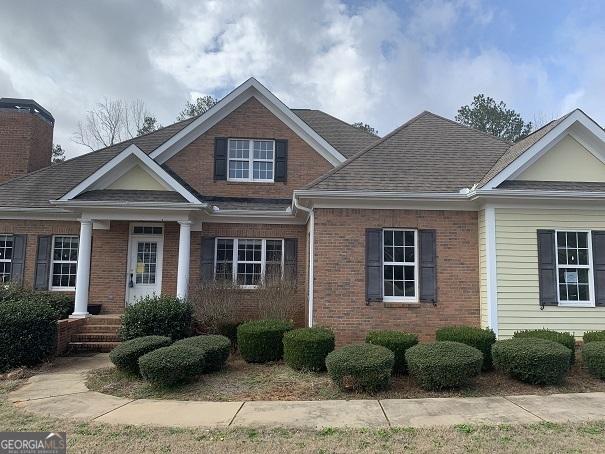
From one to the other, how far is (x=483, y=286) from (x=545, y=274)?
52.8 inches

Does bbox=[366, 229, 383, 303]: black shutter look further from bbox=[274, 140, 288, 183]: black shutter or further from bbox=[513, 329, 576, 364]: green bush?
bbox=[274, 140, 288, 183]: black shutter

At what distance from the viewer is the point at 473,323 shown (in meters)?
10.3

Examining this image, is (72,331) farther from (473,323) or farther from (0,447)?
(473,323)

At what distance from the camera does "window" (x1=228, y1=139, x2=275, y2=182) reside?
14.3 meters

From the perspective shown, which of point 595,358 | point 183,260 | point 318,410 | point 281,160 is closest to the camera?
point 318,410

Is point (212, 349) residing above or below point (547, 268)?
below

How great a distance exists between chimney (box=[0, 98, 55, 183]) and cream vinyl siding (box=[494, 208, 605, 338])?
612 inches

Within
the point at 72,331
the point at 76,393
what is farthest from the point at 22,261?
the point at 76,393

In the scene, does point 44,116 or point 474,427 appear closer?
point 474,427

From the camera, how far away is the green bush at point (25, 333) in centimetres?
908

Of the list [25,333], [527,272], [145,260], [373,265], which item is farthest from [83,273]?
[527,272]

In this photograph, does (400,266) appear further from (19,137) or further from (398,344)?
(19,137)

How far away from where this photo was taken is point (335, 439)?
203 inches

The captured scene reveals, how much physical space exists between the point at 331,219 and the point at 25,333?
6.77m
